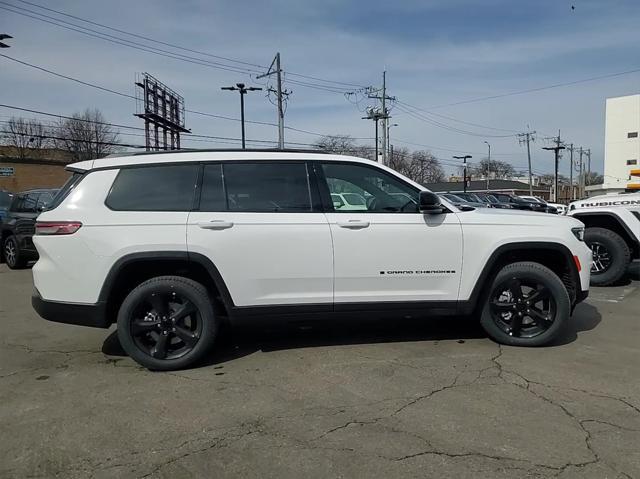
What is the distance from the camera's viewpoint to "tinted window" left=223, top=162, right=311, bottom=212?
4500 millimetres

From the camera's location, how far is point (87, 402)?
3.84m

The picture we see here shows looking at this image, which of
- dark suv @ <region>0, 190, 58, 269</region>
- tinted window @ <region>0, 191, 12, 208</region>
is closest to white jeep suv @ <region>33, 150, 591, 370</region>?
dark suv @ <region>0, 190, 58, 269</region>

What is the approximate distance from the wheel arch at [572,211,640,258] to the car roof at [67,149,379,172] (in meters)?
5.62

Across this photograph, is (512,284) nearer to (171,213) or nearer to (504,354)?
(504,354)

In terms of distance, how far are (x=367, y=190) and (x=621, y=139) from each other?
76.9 m

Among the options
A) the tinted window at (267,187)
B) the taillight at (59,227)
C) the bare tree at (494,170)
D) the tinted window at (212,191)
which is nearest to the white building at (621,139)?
the bare tree at (494,170)

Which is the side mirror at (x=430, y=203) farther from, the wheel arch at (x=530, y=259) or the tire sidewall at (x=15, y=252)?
the tire sidewall at (x=15, y=252)

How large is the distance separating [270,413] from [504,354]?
2.33 metres

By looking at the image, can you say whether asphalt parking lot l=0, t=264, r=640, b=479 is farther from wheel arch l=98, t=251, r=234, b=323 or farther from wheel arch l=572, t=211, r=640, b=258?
wheel arch l=572, t=211, r=640, b=258

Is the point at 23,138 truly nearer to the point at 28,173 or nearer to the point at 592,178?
the point at 28,173

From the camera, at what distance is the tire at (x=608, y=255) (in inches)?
324

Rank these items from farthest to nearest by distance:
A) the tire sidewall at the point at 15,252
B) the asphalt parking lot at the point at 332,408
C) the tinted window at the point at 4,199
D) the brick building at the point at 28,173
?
the brick building at the point at 28,173
the tinted window at the point at 4,199
the tire sidewall at the point at 15,252
the asphalt parking lot at the point at 332,408

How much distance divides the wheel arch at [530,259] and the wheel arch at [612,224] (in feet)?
13.1

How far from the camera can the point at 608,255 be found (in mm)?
8375
